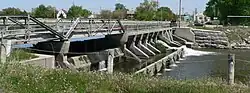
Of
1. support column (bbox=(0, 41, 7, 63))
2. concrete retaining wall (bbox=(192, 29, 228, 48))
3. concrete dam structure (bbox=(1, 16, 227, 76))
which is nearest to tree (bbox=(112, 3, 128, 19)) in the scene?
concrete retaining wall (bbox=(192, 29, 228, 48))

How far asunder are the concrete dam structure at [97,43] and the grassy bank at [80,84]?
350cm

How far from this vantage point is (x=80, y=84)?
877cm

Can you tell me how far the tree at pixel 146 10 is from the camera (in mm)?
114750

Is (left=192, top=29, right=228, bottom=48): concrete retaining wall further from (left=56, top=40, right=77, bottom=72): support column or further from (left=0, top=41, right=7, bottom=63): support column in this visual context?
(left=0, top=41, right=7, bottom=63): support column

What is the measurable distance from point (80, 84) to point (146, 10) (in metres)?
115

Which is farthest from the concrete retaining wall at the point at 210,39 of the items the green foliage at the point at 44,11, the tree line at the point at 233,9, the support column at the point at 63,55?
the support column at the point at 63,55

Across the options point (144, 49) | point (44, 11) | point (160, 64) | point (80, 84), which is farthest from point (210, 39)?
point (80, 84)

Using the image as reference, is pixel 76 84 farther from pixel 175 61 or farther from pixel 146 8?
pixel 146 8

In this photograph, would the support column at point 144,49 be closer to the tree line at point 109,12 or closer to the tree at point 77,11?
the tree line at point 109,12

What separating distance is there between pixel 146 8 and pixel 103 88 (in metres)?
118

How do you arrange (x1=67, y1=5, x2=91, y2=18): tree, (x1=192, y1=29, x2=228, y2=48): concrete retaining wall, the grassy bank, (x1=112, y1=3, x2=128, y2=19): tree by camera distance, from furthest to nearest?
(x1=112, y1=3, x2=128, y2=19): tree
(x1=67, y1=5, x2=91, y2=18): tree
(x1=192, y1=29, x2=228, y2=48): concrete retaining wall
the grassy bank

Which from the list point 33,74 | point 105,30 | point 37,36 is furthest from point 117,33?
point 33,74

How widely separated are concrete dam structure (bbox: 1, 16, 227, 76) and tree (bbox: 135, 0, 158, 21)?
4098 cm

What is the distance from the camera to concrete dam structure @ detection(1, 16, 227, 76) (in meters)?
19.5
